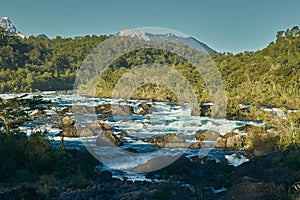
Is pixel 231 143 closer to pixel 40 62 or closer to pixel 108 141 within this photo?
pixel 108 141

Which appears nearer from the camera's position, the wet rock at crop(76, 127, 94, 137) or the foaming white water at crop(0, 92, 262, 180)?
the foaming white water at crop(0, 92, 262, 180)

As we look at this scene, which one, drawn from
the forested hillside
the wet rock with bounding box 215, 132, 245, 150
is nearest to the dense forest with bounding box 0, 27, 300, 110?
the forested hillside

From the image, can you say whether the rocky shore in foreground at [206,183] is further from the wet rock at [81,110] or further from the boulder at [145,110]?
the wet rock at [81,110]

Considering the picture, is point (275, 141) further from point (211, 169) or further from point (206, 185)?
point (206, 185)

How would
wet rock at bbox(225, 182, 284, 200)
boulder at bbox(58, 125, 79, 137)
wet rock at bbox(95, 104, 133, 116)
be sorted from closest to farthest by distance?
1. wet rock at bbox(225, 182, 284, 200)
2. boulder at bbox(58, 125, 79, 137)
3. wet rock at bbox(95, 104, 133, 116)

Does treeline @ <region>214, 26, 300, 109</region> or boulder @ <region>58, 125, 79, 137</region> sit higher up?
treeline @ <region>214, 26, 300, 109</region>

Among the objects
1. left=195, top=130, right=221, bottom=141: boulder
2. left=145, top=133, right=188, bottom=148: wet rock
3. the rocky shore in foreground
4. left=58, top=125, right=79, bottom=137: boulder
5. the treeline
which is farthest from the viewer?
the treeline

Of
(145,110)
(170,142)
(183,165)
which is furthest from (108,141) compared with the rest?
(145,110)

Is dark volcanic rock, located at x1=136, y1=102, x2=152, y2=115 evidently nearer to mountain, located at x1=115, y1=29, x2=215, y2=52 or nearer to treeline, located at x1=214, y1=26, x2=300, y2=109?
mountain, located at x1=115, y1=29, x2=215, y2=52

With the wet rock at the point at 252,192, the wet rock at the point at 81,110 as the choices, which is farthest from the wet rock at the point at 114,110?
the wet rock at the point at 252,192
